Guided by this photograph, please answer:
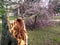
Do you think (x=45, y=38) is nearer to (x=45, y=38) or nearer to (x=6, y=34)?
(x=45, y=38)

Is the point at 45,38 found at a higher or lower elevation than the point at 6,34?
lower

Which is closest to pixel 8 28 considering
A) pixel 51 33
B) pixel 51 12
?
pixel 51 33

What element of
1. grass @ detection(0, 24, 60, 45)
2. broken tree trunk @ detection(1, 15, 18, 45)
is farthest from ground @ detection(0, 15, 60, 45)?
broken tree trunk @ detection(1, 15, 18, 45)

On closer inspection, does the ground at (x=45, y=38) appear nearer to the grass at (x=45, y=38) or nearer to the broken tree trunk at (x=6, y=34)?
the grass at (x=45, y=38)

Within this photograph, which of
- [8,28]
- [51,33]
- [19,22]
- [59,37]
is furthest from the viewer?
[51,33]

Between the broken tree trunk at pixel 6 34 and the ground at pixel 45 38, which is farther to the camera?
the ground at pixel 45 38

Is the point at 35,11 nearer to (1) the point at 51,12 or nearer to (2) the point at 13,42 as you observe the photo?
(1) the point at 51,12

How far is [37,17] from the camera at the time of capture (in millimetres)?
12102

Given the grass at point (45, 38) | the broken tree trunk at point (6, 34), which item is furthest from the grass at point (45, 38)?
the broken tree trunk at point (6, 34)

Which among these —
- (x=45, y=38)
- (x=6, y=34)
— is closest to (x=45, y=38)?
(x=45, y=38)

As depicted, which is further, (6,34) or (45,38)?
(45,38)

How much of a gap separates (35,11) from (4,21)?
8.59m

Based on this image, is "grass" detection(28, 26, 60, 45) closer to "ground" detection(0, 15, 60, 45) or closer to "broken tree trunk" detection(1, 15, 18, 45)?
"ground" detection(0, 15, 60, 45)

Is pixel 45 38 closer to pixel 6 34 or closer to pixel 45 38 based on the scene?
pixel 45 38
